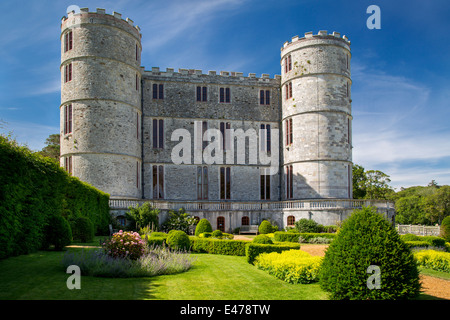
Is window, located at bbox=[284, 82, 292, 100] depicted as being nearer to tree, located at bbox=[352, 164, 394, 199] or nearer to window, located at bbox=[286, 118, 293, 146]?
window, located at bbox=[286, 118, 293, 146]

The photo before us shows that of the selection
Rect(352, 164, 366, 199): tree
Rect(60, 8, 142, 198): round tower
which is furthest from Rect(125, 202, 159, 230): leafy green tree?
Rect(352, 164, 366, 199): tree

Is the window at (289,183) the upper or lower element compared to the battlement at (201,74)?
lower

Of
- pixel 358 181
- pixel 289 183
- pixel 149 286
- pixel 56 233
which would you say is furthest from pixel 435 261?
pixel 358 181

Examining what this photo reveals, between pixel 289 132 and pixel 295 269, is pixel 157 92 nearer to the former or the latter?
pixel 289 132

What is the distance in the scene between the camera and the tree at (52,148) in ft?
145

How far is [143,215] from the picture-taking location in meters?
25.7

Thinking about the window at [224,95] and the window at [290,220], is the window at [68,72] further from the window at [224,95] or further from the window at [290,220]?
the window at [290,220]

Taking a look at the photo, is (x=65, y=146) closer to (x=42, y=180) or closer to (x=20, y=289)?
(x=42, y=180)

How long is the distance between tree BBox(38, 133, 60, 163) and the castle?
17041 millimetres

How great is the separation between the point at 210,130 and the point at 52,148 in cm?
2296

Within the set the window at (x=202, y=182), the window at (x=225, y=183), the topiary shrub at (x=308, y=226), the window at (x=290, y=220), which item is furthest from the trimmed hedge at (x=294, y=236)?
the window at (x=202, y=182)

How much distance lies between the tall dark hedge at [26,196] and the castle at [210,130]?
10.4 meters

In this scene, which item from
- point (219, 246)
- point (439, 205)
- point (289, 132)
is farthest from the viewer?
point (439, 205)

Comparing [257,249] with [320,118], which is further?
[320,118]
